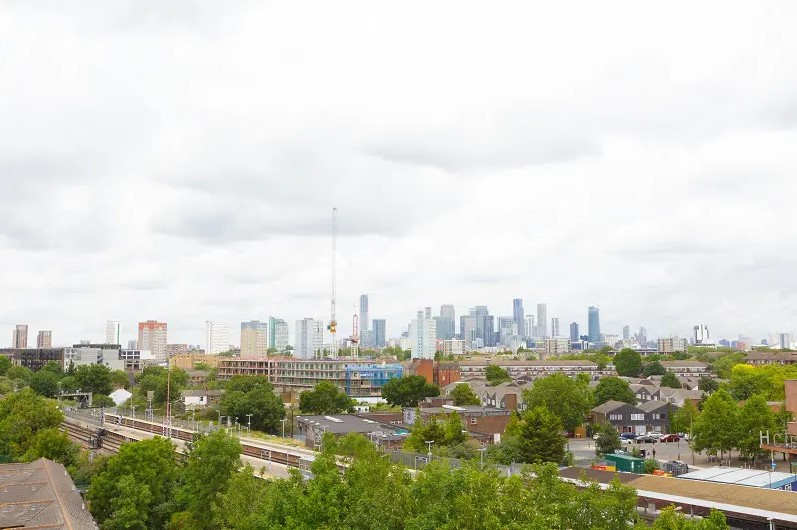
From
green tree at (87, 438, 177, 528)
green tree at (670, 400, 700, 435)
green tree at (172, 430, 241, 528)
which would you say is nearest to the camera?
green tree at (172, 430, 241, 528)

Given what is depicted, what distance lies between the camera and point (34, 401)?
60625 millimetres

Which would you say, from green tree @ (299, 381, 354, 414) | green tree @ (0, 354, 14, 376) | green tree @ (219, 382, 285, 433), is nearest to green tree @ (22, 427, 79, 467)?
green tree @ (219, 382, 285, 433)

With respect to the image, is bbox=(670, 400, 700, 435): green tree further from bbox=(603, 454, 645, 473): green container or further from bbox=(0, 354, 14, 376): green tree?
bbox=(0, 354, 14, 376): green tree

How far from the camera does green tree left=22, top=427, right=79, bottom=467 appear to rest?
48.5 meters

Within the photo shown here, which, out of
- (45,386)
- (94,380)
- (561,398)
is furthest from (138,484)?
(94,380)

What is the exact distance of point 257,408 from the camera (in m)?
73.6

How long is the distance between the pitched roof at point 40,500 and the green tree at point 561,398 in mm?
41698

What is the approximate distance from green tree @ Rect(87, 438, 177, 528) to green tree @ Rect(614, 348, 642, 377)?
11259cm

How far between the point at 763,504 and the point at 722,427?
69.9 ft

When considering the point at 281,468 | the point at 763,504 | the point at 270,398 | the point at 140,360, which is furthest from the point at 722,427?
the point at 140,360

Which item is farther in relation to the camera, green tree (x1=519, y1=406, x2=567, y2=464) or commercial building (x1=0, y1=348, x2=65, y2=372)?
commercial building (x1=0, y1=348, x2=65, y2=372)

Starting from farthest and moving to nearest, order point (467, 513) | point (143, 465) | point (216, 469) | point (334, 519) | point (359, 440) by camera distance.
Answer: point (359, 440) → point (143, 465) → point (216, 469) → point (334, 519) → point (467, 513)

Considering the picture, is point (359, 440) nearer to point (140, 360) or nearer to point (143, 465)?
point (143, 465)

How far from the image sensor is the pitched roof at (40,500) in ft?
93.8
